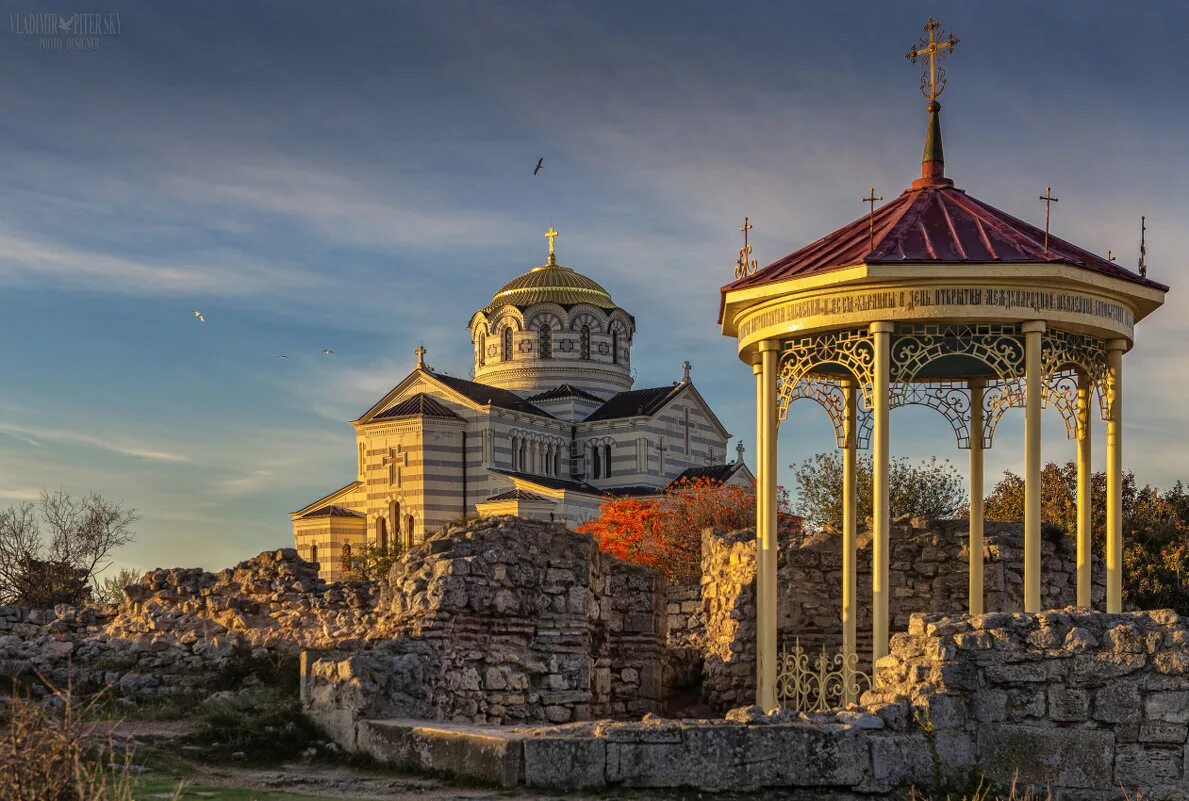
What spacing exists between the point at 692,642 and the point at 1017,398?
227 inches

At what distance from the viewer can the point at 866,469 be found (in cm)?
4266

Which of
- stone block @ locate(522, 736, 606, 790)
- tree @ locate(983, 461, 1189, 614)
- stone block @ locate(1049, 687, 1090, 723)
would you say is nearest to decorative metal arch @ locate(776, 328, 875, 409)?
stone block @ locate(1049, 687, 1090, 723)

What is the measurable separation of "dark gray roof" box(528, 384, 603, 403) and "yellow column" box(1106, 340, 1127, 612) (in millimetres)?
67298

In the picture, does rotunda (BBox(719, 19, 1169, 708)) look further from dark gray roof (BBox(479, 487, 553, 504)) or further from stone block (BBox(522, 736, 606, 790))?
dark gray roof (BBox(479, 487, 553, 504))

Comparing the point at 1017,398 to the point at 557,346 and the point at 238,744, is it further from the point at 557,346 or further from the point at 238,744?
the point at 557,346

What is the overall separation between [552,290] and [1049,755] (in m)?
75.4

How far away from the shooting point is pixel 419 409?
78.4 m

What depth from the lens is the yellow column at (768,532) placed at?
1744 cm

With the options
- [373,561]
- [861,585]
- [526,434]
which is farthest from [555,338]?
[861,585]

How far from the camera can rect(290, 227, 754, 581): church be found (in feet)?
254

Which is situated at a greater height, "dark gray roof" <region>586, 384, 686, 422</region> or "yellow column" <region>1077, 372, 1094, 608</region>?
"dark gray roof" <region>586, 384, 686, 422</region>

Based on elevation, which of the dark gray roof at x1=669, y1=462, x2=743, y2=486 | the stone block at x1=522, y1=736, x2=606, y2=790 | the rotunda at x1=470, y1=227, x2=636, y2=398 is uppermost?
the rotunda at x1=470, y1=227, x2=636, y2=398

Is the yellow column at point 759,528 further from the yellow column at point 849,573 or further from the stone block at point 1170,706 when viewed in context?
the stone block at point 1170,706

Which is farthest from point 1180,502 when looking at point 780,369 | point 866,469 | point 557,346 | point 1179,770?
point 557,346
